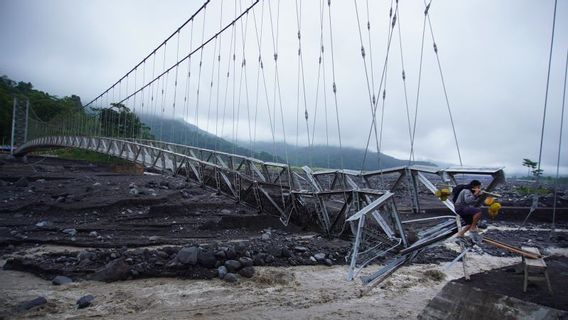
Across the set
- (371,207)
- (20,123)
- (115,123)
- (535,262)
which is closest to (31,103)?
(20,123)

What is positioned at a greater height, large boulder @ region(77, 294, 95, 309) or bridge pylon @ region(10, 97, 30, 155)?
bridge pylon @ region(10, 97, 30, 155)

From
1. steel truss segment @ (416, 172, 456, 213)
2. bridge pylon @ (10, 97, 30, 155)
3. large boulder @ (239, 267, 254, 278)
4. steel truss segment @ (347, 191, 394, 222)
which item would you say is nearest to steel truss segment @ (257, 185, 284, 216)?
large boulder @ (239, 267, 254, 278)

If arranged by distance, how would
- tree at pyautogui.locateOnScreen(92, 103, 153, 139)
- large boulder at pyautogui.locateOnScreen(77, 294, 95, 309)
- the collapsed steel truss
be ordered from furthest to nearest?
tree at pyautogui.locateOnScreen(92, 103, 153, 139) < large boulder at pyautogui.locateOnScreen(77, 294, 95, 309) < the collapsed steel truss

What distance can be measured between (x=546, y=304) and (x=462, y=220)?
1.69 metres

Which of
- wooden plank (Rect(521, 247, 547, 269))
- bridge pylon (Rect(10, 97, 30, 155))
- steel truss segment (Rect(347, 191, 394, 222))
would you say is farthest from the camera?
bridge pylon (Rect(10, 97, 30, 155))

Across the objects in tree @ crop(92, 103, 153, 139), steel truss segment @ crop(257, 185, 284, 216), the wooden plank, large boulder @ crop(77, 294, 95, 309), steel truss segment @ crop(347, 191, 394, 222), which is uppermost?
tree @ crop(92, 103, 153, 139)

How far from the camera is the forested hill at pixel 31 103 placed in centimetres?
6347

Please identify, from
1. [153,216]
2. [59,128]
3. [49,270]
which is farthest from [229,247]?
[59,128]

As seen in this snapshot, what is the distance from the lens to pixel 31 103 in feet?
241

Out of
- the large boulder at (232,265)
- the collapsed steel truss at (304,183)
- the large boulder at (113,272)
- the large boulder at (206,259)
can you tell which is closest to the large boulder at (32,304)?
the large boulder at (113,272)

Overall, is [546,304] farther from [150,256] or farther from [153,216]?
[153,216]

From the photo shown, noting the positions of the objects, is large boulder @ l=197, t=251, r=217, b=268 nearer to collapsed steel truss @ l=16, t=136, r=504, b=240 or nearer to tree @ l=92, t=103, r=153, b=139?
collapsed steel truss @ l=16, t=136, r=504, b=240

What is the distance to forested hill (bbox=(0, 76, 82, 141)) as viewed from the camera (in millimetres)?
63469

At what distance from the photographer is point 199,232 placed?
545 inches
